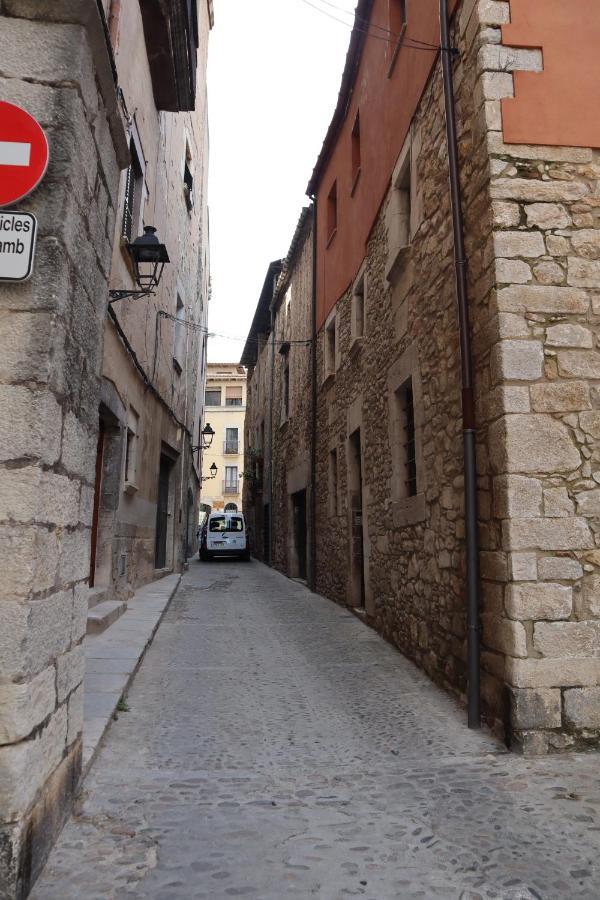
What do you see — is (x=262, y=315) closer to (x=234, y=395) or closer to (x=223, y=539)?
(x=223, y=539)

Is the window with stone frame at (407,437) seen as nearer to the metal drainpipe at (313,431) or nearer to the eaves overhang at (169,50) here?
the metal drainpipe at (313,431)

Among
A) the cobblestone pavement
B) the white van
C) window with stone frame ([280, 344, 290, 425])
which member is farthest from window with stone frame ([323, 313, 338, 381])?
the white van

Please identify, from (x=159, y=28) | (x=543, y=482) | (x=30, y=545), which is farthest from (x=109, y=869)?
(x=159, y=28)

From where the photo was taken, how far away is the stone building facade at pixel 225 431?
3862cm

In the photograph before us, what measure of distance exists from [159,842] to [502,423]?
105 inches

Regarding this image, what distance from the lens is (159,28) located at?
7406 mm

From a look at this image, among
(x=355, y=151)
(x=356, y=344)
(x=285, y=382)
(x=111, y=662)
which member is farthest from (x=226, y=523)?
(x=111, y=662)

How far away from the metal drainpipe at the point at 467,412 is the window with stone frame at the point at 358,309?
349 centimetres

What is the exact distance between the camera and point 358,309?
826 cm

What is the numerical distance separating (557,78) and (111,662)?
4945 millimetres

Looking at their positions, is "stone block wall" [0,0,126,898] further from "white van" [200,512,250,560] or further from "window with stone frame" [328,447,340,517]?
"white van" [200,512,250,560]

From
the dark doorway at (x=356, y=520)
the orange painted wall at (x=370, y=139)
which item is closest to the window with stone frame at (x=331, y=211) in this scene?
the orange painted wall at (x=370, y=139)

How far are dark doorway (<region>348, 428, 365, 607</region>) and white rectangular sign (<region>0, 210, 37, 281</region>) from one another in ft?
20.6

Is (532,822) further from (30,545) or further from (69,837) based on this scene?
(30,545)
